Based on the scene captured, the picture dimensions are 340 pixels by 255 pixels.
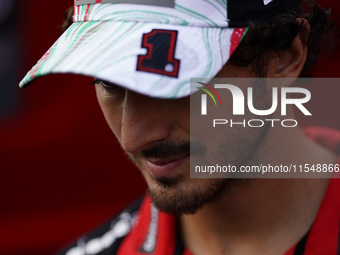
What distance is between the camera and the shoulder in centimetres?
158

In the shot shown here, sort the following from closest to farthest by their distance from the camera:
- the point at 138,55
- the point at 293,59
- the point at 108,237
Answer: the point at 138,55 → the point at 293,59 → the point at 108,237

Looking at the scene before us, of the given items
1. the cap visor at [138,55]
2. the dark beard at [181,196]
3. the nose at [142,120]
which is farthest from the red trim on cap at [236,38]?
the dark beard at [181,196]

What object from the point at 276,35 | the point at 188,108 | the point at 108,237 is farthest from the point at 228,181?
the point at 108,237

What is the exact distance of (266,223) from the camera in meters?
1.35

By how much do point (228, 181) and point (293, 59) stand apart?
12.5 inches

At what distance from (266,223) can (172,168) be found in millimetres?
301

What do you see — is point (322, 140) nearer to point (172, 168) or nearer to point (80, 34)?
point (172, 168)

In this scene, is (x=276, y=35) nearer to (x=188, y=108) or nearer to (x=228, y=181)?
(x=188, y=108)

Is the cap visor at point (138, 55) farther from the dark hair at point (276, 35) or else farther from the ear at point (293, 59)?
the ear at point (293, 59)

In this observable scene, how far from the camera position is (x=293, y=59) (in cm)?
129

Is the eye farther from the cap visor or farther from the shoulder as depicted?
the shoulder

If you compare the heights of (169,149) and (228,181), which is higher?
(169,149)

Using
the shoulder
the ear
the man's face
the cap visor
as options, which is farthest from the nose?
the shoulder

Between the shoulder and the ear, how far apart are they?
0.64 metres
